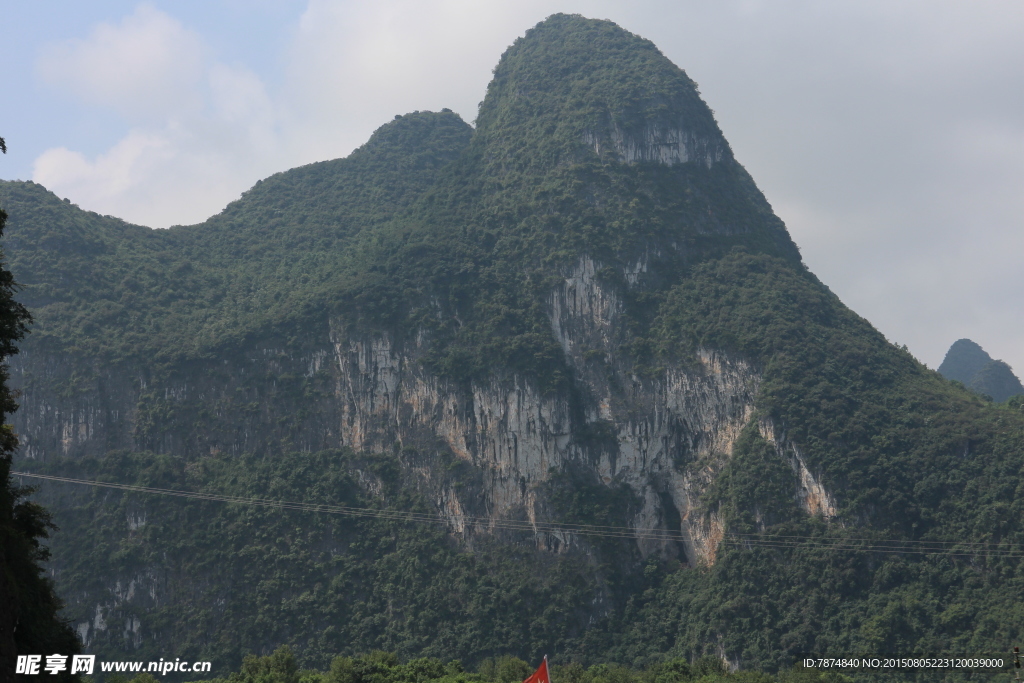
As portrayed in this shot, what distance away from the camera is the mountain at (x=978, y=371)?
118625 millimetres

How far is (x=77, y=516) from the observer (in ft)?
225

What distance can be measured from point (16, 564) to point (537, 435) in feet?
166

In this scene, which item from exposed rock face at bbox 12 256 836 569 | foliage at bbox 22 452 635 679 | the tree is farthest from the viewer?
exposed rock face at bbox 12 256 836 569

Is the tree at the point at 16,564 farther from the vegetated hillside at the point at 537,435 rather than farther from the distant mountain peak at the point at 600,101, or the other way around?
the distant mountain peak at the point at 600,101

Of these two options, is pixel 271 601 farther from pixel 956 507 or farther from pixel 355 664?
pixel 956 507

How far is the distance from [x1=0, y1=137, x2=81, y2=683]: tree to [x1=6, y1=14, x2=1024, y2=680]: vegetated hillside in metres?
41.8

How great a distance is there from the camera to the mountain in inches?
4670

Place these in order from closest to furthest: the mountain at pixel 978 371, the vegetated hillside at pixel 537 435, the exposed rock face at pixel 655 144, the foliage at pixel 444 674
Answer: the foliage at pixel 444 674
the vegetated hillside at pixel 537 435
the exposed rock face at pixel 655 144
the mountain at pixel 978 371

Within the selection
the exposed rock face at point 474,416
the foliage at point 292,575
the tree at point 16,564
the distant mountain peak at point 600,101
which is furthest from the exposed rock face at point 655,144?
the tree at point 16,564

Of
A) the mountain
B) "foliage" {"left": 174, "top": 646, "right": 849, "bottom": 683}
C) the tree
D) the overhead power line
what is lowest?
"foliage" {"left": 174, "top": 646, "right": 849, "bottom": 683}

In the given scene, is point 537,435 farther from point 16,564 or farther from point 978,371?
point 978,371

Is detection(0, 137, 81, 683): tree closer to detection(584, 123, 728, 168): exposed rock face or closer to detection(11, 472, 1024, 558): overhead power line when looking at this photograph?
detection(11, 472, 1024, 558): overhead power line

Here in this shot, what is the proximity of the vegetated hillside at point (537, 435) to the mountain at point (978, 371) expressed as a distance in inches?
1865

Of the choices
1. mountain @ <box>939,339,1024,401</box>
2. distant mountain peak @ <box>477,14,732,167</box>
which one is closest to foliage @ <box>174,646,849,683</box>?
distant mountain peak @ <box>477,14,732,167</box>
